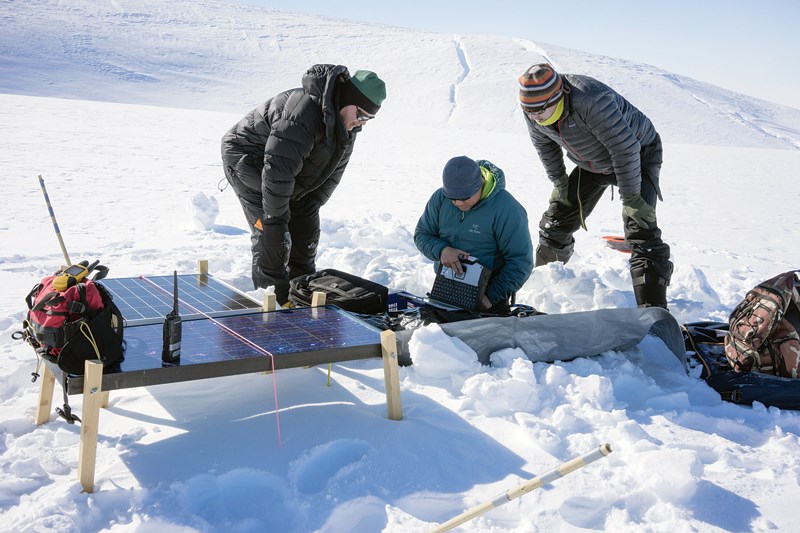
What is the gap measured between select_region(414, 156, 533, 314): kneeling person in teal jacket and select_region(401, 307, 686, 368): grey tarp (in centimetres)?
59

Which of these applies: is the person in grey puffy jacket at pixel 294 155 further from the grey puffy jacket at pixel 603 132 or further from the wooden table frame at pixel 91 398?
the wooden table frame at pixel 91 398

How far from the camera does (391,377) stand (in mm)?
3412

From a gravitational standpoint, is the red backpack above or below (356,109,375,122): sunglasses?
below

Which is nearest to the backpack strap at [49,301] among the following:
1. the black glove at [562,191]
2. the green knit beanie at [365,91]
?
the green knit beanie at [365,91]

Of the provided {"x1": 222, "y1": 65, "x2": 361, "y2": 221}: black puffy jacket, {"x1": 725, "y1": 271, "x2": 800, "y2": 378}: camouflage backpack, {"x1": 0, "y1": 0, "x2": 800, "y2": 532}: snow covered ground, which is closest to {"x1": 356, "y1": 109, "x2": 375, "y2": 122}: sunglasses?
{"x1": 222, "y1": 65, "x2": 361, "y2": 221}: black puffy jacket

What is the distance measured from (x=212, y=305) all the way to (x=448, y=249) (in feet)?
5.10

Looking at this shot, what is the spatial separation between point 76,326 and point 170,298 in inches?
57.6

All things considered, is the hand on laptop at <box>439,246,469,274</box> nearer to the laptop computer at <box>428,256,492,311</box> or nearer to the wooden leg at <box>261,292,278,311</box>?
the laptop computer at <box>428,256,492,311</box>

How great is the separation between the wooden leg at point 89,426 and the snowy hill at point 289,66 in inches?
1093

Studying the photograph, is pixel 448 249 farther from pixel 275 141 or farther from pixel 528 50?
pixel 528 50

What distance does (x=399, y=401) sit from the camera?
343cm

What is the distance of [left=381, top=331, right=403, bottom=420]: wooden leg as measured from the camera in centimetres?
341

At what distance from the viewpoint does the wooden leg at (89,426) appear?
2727mm

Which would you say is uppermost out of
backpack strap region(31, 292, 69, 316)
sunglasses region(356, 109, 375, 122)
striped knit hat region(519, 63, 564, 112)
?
striped knit hat region(519, 63, 564, 112)
